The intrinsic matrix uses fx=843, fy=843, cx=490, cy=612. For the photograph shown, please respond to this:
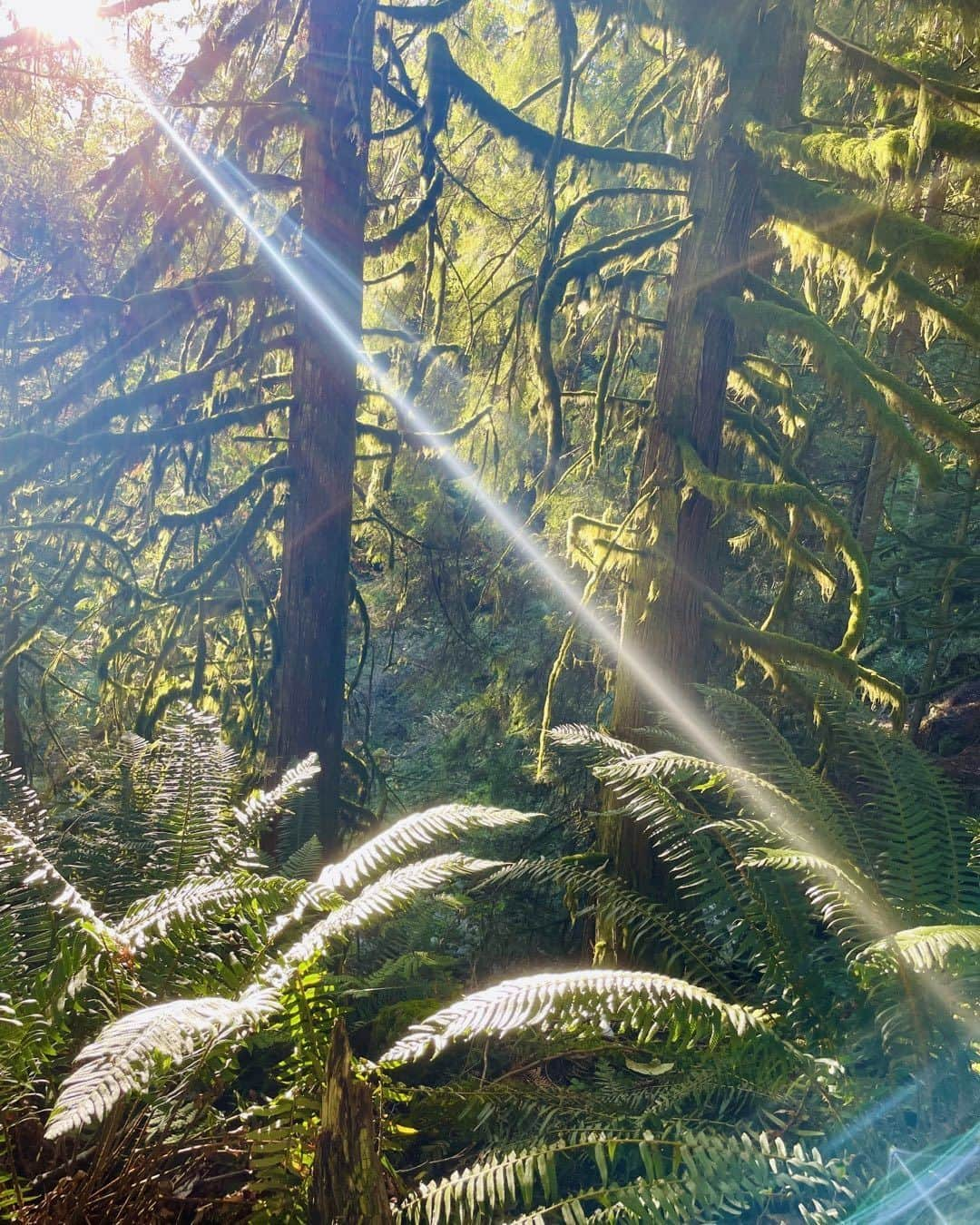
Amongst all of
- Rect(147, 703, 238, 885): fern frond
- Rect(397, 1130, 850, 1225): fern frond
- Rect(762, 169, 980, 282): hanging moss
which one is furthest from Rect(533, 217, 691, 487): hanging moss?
Rect(397, 1130, 850, 1225): fern frond

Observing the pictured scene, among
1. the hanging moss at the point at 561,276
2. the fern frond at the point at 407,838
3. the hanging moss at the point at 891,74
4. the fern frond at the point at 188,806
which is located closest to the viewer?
the fern frond at the point at 407,838

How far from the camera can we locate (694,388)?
404 cm

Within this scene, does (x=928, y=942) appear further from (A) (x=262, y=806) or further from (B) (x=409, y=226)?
(B) (x=409, y=226)

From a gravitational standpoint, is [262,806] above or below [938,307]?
below

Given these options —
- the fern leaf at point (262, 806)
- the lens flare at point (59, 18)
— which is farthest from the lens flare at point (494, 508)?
the fern leaf at point (262, 806)

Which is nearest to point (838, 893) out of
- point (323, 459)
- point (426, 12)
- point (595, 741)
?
point (595, 741)

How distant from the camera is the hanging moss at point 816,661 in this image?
12.1ft

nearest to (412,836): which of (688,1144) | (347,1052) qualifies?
(347,1052)

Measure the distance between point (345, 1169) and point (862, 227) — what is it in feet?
11.8

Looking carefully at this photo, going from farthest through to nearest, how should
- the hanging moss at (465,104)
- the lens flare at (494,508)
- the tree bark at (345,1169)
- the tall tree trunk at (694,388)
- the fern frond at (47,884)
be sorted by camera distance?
1. the hanging moss at (465,104)
2. the tall tree trunk at (694,388)
3. the lens flare at (494,508)
4. the fern frond at (47,884)
5. the tree bark at (345,1169)

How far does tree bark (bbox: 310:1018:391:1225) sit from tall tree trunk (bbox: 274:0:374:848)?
2965mm

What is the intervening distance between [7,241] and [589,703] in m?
7.00

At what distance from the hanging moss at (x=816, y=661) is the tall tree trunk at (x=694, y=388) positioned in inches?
12.0

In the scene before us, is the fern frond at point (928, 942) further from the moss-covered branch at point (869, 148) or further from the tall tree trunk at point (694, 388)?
the moss-covered branch at point (869, 148)
